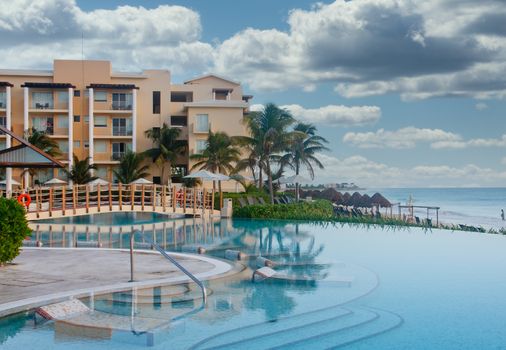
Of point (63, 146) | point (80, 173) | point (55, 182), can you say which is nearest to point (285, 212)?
point (55, 182)

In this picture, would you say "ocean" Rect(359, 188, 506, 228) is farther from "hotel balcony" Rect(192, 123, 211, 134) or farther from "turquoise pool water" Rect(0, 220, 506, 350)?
"turquoise pool water" Rect(0, 220, 506, 350)

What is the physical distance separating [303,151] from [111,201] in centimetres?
1686

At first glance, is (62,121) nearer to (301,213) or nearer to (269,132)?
(269,132)

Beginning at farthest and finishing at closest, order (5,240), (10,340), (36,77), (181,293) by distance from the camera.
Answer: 1. (36,77)
2. (5,240)
3. (181,293)
4. (10,340)

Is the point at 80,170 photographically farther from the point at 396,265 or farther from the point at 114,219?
the point at 396,265

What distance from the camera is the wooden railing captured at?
90.4 feet

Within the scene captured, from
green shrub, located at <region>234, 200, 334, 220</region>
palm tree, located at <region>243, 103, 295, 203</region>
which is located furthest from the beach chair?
palm tree, located at <region>243, 103, 295, 203</region>

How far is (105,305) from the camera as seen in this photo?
1129cm

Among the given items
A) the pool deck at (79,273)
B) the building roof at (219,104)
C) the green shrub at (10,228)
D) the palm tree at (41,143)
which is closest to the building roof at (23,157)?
the green shrub at (10,228)

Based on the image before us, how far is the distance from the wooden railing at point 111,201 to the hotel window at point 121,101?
12494 millimetres

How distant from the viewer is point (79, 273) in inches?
554

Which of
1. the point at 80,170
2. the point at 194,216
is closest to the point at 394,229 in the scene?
the point at 194,216

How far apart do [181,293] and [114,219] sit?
2433 cm

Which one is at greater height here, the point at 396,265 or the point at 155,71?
the point at 155,71
